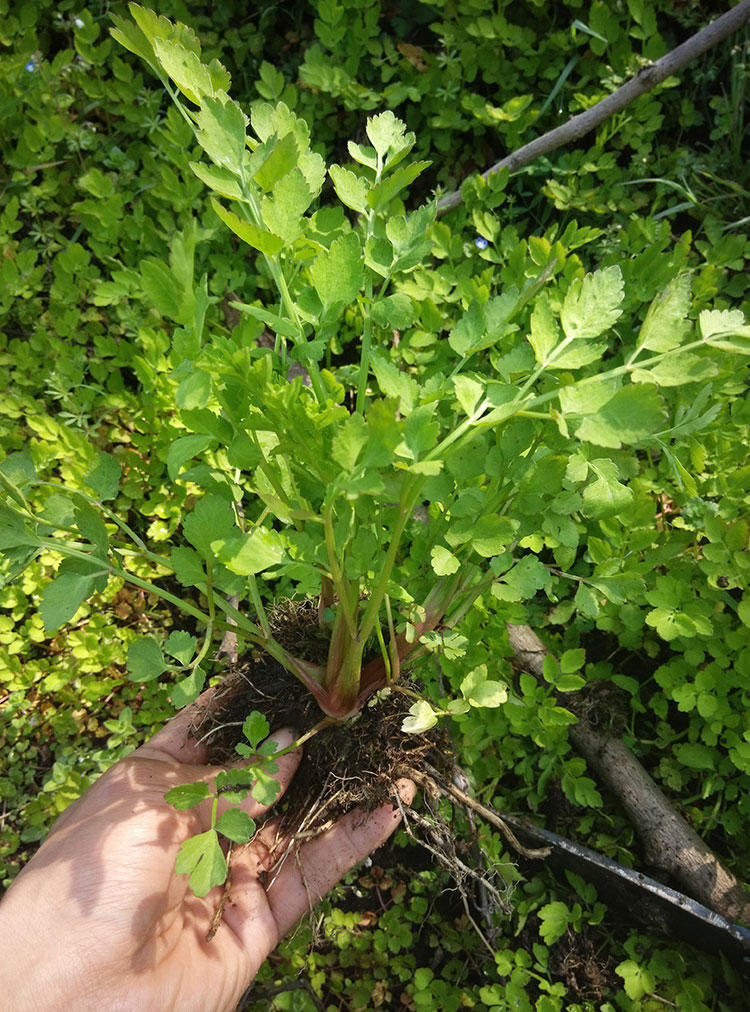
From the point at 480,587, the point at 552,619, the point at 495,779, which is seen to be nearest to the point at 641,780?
the point at 495,779

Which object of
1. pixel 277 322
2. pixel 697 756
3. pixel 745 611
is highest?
pixel 277 322

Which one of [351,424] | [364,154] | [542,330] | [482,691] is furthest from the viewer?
[482,691]

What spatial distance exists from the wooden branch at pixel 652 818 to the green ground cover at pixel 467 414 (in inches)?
3.3

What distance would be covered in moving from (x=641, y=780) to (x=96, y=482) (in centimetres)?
158

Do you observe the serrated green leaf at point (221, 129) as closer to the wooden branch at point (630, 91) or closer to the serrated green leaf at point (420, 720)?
the serrated green leaf at point (420, 720)

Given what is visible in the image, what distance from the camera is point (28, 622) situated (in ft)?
7.14

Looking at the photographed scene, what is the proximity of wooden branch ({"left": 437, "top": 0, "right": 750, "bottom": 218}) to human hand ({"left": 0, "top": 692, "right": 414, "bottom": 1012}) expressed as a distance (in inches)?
79.1

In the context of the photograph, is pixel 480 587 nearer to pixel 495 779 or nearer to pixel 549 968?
pixel 495 779

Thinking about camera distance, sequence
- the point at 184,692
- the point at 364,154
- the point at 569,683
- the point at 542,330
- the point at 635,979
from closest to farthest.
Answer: the point at 542,330 < the point at 184,692 < the point at 364,154 < the point at 569,683 < the point at 635,979

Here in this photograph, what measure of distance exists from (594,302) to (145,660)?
91 cm

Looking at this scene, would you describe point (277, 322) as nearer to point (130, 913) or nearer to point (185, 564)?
point (185, 564)

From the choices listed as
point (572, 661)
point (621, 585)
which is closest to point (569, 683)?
point (572, 661)

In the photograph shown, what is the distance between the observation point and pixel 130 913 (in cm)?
127

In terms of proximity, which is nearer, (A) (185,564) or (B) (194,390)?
(B) (194,390)
